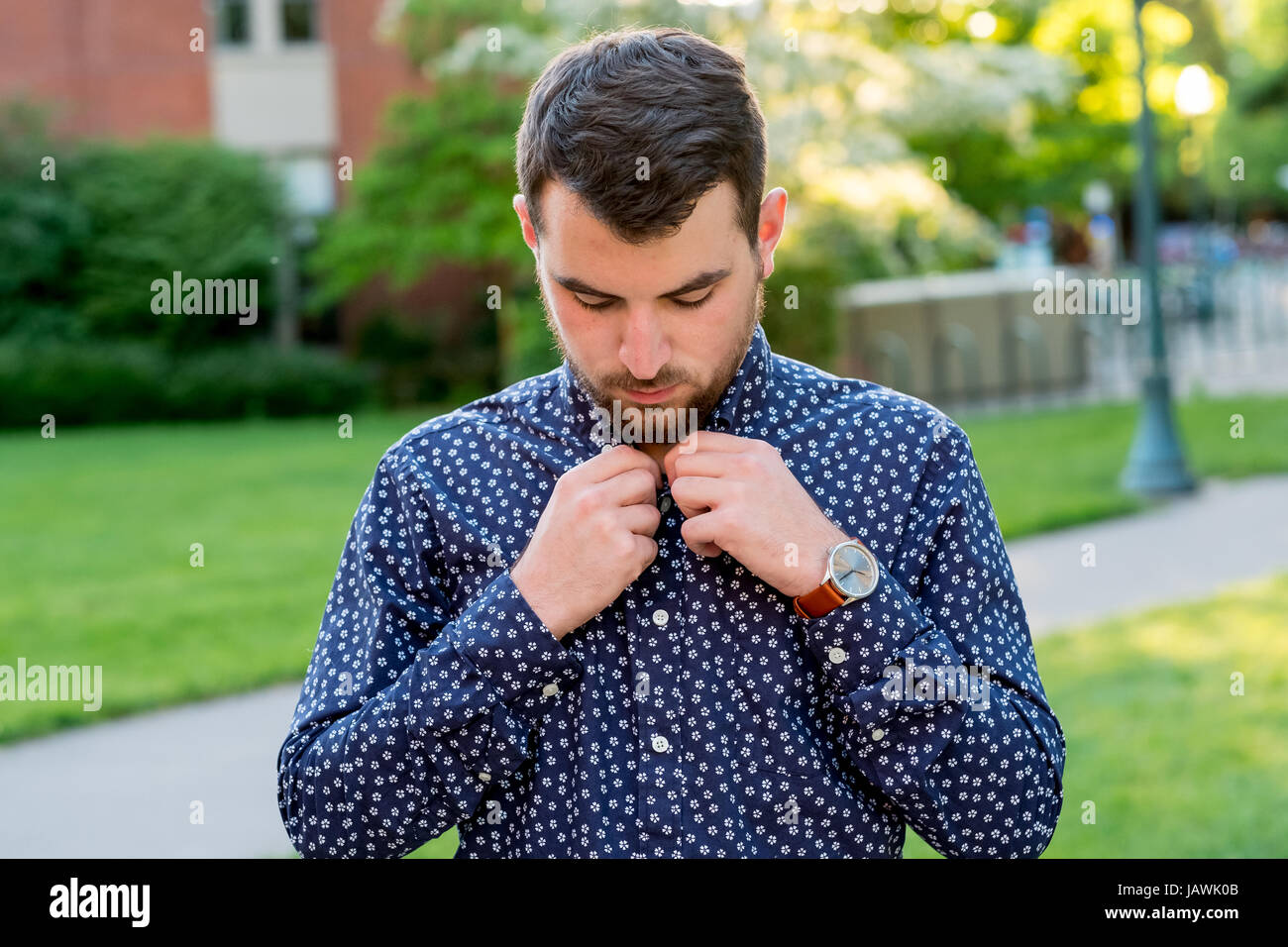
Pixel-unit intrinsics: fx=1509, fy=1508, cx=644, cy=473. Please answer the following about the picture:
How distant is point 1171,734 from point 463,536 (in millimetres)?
4786

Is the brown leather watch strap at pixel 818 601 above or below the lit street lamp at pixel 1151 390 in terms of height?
above

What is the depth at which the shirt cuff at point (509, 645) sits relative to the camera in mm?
1807

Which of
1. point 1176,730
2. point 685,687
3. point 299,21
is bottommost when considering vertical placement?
point 1176,730

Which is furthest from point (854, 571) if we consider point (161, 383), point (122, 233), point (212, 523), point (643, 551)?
point (122, 233)

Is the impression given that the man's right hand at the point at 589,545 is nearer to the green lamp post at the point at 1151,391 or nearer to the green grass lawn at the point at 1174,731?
the green grass lawn at the point at 1174,731

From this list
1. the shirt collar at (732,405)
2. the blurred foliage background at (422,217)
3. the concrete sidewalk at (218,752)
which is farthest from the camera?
the blurred foliage background at (422,217)

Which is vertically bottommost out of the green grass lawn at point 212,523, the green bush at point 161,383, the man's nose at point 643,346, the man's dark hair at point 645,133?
the green bush at point 161,383

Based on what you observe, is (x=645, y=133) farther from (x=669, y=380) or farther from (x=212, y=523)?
(x=212, y=523)

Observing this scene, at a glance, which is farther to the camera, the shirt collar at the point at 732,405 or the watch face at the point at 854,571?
the shirt collar at the point at 732,405

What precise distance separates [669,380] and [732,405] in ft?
0.64

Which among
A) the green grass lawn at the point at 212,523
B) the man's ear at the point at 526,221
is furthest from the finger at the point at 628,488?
the green grass lawn at the point at 212,523

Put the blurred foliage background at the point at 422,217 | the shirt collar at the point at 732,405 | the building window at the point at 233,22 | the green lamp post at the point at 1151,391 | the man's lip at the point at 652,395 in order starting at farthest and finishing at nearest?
the building window at the point at 233,22 < the blurred foliage background at the point at 422,217 < the green lamp post at the point at 1151,391 < the shirt collar at the point at 732,405 < the man's lip at the point at 652,395

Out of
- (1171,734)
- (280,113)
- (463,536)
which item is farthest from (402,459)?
(280,113)

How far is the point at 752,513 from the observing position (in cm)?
181
